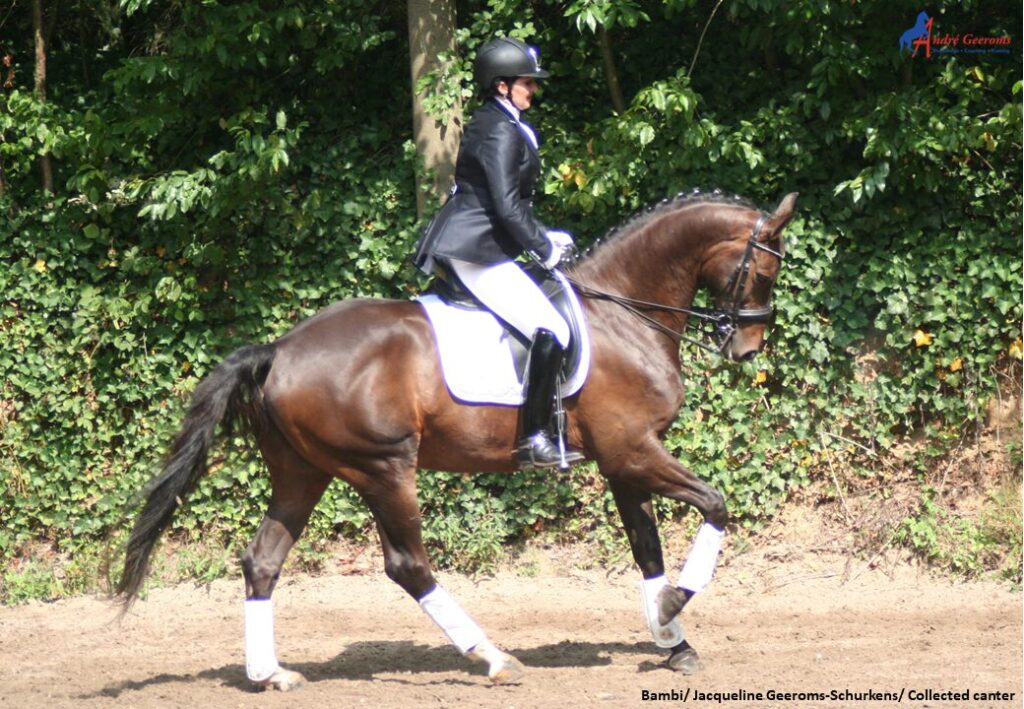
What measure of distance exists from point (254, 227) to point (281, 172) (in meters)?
0.55

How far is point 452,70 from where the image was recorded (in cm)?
855

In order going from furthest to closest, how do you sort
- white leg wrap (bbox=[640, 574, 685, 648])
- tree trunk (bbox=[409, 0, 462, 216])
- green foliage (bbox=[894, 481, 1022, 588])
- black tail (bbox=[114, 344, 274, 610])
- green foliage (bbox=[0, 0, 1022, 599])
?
tree trunk (bbox=[409, 0, 462, 216]), green foliage (bbox=[0, 0, 1022, 599]), green foliage (bbox=[894, 481, 1022, 588]), white leg wrap (bbox=[640, 574, 685, 648]), black tail (bbox=[114, 344, 274, 610])

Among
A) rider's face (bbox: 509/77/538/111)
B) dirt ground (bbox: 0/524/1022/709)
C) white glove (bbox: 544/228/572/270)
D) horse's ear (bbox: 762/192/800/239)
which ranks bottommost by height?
dirt ground (bbox: 0/524/1022/709)

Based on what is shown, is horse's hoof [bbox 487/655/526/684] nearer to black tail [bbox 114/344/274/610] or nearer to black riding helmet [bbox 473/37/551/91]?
black tail [bbox 114/344/274/610]

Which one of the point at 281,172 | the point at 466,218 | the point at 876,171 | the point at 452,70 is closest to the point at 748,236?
the point at 466,218

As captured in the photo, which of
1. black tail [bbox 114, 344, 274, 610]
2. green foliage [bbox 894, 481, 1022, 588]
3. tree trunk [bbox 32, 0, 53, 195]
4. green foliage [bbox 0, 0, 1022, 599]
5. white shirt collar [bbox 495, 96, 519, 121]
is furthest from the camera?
tree trunk [bbox 32, 0, 53, 195]

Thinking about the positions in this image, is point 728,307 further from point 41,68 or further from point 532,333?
point 41,68

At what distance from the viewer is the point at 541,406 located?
6016mm

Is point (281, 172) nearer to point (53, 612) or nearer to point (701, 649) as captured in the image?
point (53, 612)

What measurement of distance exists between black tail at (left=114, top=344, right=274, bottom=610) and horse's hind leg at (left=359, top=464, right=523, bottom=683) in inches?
28.9

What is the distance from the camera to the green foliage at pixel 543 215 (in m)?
8.38

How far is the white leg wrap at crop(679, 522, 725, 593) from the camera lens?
6.02 metres

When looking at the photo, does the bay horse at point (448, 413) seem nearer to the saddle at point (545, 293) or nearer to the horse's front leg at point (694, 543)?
the horse's front leg at point (694, 543)

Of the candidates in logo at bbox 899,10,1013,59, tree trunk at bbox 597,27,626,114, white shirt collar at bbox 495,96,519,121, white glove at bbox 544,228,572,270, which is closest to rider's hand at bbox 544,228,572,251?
white glove at bbox 544,228,572,270
